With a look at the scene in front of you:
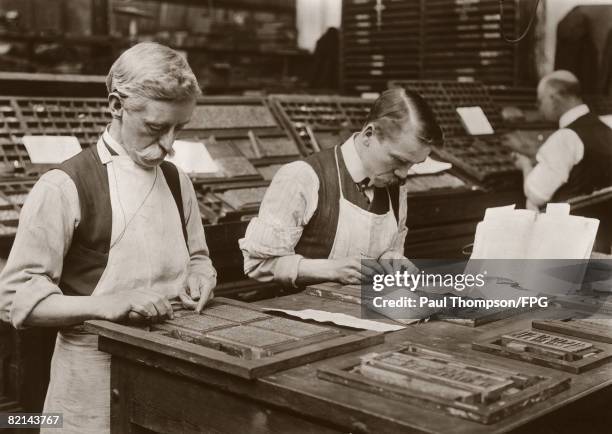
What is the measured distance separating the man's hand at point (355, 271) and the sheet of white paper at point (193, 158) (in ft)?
5.15

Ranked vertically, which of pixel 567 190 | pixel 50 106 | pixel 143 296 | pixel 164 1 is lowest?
pixel 567 190

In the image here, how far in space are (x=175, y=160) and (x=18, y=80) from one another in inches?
32.4

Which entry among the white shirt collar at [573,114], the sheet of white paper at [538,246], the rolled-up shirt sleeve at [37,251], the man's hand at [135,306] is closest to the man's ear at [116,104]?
the rolled-up shirt sleeve at [37,251]

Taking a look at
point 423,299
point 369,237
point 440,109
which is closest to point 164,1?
point 440,109

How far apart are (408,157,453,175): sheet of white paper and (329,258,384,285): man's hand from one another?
2.15m

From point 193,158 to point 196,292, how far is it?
77.2 inches

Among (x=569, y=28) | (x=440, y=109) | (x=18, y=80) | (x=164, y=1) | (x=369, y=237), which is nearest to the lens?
(x=369, y=237)

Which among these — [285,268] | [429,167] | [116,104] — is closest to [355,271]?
[285,268]

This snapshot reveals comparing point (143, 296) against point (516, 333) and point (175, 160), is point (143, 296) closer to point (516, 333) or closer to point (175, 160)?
point (516, 333)

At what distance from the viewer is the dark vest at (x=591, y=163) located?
4.99 metres

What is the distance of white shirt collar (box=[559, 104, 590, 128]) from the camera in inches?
206

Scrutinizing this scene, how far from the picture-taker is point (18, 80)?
3953 mm

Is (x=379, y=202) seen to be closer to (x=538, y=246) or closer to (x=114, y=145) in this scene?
(x=538, y=246)

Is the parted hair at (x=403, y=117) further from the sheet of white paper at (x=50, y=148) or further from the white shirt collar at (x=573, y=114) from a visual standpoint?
the white shirt collar at (x=573, y=114)
